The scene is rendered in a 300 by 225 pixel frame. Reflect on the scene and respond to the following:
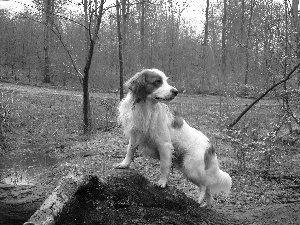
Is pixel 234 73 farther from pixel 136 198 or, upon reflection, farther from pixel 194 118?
pixel 136 198

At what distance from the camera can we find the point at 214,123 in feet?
47.0

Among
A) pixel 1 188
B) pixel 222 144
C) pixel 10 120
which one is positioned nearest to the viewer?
pixel 1 188

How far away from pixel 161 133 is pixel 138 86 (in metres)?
0.61

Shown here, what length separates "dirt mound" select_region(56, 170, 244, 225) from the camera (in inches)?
136

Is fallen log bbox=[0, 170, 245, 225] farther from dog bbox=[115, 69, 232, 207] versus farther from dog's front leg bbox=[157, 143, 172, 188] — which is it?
dog bbox=[115, 69, 232, 207]

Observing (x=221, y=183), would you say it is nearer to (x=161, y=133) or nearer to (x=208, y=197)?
(x=208, y=197)

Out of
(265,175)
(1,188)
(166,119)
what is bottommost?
(265,175)

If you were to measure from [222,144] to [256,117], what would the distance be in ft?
17.3

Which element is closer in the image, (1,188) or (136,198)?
(136,198)

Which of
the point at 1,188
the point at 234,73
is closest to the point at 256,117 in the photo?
the point at 234,73

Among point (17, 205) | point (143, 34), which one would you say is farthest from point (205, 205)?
point (143, 34)

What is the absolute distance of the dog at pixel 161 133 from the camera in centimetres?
407

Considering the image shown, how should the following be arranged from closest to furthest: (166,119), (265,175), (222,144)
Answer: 1. (166,119)
2. (265,175)
3. (222,144)

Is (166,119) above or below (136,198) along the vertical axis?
above
